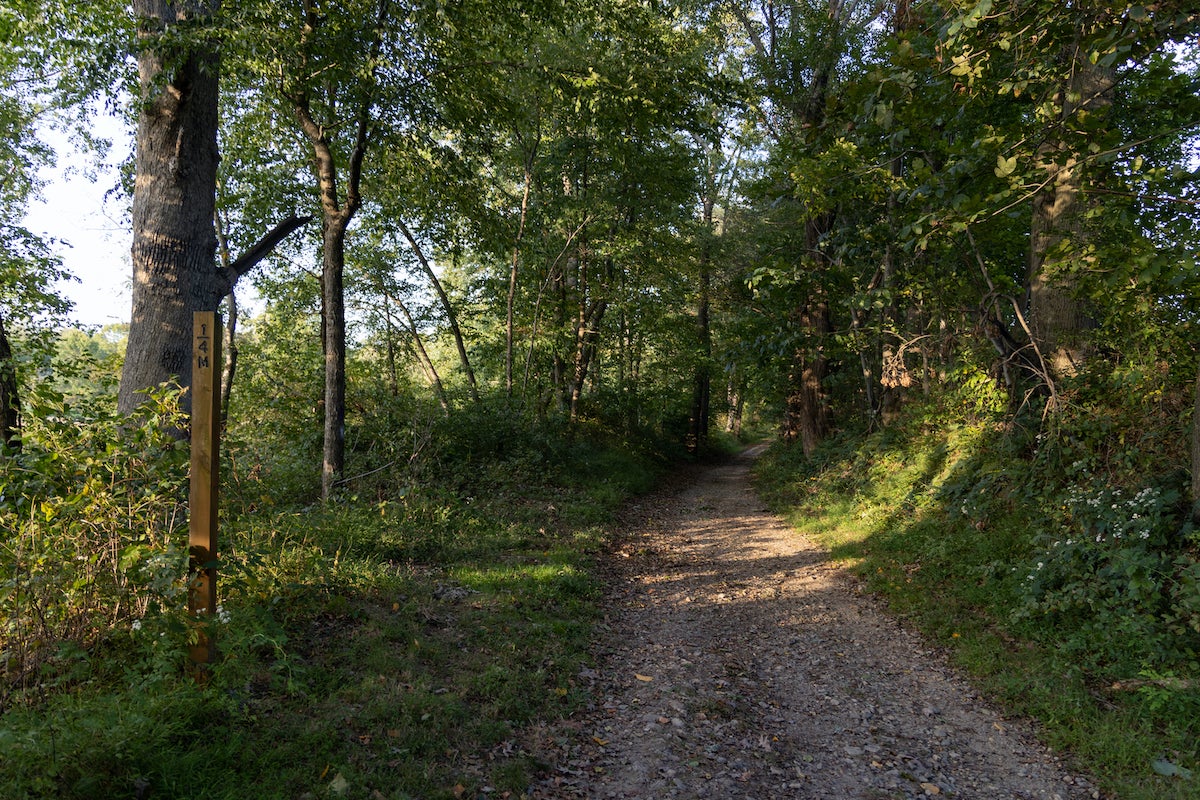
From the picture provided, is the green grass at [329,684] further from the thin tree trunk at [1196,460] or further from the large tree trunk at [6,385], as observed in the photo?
the thin tree trunk at [1196,460]

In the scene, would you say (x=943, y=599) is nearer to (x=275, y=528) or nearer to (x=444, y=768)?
(x=444, y=768)

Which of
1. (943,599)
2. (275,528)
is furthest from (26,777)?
(943,599)

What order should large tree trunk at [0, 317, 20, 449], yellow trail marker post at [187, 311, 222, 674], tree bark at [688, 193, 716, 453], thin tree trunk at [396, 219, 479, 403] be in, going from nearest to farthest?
yellow trail marker post at [187, 311, 222, 674] → large tree trunk at [0, 317, 20, 449] → thin tree trunk at [396, 219, 479, 403] → tree bark at [688, 193, 716, 453]

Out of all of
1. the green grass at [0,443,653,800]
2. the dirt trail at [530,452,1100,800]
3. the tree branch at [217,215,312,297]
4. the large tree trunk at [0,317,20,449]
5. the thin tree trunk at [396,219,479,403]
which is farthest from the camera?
the thin tree trunk at [396,219,479,403]

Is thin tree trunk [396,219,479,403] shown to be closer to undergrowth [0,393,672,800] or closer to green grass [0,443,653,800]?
green grass [0,443,653,800]

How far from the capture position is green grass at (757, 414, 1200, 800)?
13.2ft

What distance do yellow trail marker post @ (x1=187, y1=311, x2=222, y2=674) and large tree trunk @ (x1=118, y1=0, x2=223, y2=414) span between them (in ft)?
7.91

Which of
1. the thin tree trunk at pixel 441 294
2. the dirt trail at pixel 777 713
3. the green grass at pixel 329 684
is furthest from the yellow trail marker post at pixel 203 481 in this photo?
the thin tree trunk at pixel 441 294

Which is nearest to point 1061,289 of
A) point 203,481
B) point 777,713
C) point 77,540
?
point 777,713

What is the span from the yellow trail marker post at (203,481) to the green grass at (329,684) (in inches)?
7.8

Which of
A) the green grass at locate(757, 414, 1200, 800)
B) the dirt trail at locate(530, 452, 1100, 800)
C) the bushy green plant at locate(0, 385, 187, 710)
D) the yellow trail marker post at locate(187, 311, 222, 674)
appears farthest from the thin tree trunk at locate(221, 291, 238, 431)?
the green grass at locate(757, 414, 1200, 800)

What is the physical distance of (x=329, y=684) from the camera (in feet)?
13.9

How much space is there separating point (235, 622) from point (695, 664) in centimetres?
382

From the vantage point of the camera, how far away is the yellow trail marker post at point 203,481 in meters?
3.70
